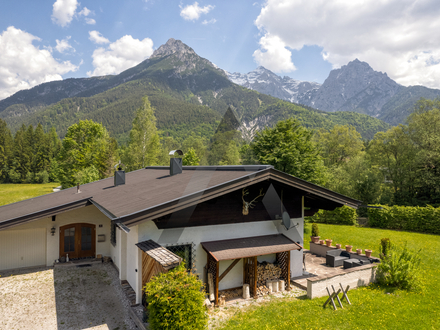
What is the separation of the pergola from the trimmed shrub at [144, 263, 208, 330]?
4.69ft

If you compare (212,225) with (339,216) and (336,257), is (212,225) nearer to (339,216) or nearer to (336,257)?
(336,257)

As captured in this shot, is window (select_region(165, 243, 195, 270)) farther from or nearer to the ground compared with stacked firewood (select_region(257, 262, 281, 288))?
farther from the ground

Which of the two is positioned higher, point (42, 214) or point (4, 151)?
point (4, 151)

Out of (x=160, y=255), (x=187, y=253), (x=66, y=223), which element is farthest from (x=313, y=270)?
(x=66, y=223)

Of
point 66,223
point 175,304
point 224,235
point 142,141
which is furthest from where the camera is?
point 142,141

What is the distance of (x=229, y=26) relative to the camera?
16359 millimetres

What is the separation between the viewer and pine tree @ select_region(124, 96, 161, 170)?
110ft

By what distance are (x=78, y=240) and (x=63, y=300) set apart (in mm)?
4592

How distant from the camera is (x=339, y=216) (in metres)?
23.1

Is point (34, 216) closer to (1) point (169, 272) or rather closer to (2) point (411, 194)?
(1) point (169, 272)

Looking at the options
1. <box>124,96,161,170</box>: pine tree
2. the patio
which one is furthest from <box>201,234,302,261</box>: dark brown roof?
<box>124,96,161,170</box>: pine tree

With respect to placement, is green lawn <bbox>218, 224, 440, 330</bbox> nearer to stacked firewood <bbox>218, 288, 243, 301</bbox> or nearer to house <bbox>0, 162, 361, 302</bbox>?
stacked firewood <bbox>218, 288, 243, 301</bbox>

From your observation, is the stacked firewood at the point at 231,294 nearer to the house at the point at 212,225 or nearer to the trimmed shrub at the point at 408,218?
the house at the point at 212,225

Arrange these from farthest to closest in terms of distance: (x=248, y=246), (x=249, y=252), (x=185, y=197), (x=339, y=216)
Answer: (x=339, y=216), (x=248, y=246), (x=249, y=252), (x=185, y=197)
